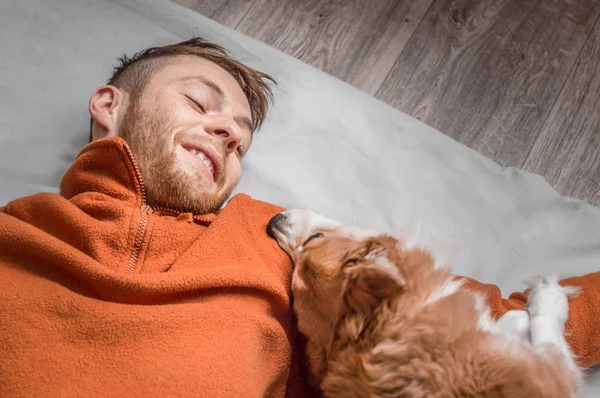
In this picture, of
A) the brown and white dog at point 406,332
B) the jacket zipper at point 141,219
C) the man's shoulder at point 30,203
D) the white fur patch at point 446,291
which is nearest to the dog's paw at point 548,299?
the brown and white dog at point 406,332

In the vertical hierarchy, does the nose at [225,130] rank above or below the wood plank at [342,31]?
below

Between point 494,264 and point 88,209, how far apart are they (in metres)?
1.33

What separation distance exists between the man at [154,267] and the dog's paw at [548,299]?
5 centimetres

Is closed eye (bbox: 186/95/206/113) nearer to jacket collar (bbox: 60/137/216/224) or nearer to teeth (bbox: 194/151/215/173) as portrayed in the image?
teeth (bbox: 194/151/215/173)

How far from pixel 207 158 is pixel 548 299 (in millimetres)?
1066

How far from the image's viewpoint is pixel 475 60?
7.50ft

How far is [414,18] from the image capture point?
2.37 metres

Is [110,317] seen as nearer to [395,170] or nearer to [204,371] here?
[204,371]

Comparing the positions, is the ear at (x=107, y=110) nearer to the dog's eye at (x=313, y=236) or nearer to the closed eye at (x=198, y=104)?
the closed eye at (x=198, y=104)

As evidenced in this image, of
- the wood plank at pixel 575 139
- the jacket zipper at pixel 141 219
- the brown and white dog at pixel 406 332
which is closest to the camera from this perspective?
the brown and white dog at pixel 406 332

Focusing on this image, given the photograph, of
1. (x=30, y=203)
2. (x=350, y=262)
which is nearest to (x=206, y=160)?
(x=30, y=203)

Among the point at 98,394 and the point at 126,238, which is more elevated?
the point at 126,238

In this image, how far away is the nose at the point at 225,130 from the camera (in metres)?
1.59

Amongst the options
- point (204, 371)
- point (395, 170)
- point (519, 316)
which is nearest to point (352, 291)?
point (204, 371)
